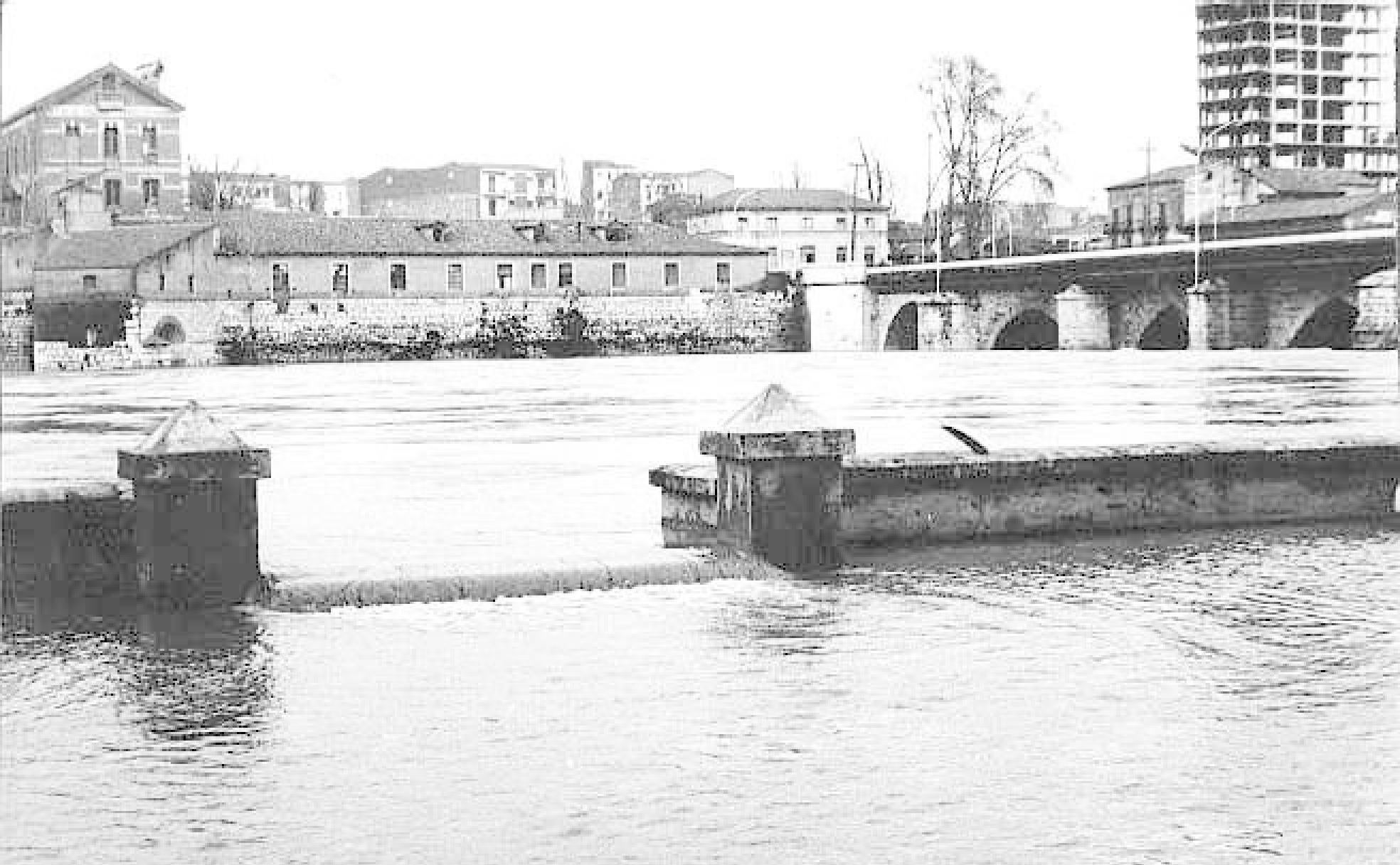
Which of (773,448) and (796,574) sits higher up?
(773,448)

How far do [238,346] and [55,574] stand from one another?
6898 centimetres

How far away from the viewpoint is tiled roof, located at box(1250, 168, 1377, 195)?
357 feet

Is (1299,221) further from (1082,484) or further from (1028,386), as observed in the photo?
(1082,484)

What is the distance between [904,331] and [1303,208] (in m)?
21.4

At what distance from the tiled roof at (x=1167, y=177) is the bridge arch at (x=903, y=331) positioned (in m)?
28.9

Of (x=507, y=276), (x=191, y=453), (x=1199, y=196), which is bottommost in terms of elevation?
(x=191, y=453)

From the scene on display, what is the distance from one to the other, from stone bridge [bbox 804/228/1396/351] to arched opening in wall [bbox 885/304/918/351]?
0.08 metres

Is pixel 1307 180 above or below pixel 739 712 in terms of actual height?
above

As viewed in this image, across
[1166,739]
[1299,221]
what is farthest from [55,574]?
[1299,221]

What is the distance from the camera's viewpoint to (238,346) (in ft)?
258

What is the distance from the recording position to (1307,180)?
11125 centimetres

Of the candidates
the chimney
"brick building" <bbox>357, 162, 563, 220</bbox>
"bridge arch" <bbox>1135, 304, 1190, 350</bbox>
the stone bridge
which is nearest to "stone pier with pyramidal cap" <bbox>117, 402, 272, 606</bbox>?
the stone bridge

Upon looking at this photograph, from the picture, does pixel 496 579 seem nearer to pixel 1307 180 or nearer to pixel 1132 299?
pixel 1132 299

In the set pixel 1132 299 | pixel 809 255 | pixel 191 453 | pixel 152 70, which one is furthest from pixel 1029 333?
pixel 191 453
